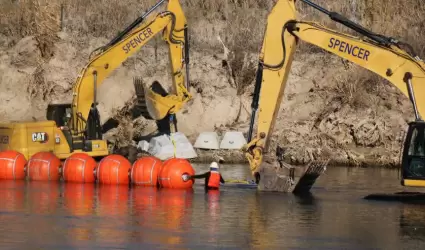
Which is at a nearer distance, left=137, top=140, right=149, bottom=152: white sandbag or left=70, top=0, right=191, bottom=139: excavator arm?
left=70, top=0, right=191, bottom=139: excavator arm

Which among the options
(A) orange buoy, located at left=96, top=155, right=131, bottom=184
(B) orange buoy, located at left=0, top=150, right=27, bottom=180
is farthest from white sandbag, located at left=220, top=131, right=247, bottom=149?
(B) orange buoy, located at left=0, top=150, right=27, bottom=180

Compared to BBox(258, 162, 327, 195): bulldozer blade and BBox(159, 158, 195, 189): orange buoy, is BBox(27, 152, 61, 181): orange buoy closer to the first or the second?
BBox(159, 158, 195, 189): orange buoy

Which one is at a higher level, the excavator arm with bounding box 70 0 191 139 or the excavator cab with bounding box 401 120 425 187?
the excavator arm with bounding box 70 0 191 139

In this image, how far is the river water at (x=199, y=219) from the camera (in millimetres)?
20594

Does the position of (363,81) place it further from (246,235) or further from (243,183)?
(246,235)

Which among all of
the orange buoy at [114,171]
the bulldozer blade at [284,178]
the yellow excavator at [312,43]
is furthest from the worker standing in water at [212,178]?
the orange buoy at [114,171]

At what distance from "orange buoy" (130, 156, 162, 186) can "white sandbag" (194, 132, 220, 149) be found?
11.7 m

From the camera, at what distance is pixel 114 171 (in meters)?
31.8

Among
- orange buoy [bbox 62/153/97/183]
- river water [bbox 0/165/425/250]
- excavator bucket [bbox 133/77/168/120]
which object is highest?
excavator bucket [bbox 133/77/168/120]

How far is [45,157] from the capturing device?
3294cm

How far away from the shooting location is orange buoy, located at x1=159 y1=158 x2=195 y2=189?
3058 cm

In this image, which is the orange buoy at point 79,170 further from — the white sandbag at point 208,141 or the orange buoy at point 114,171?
the white sandbag at point 208,141

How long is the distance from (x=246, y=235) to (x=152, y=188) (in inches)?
384

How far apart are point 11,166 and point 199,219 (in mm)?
10686
